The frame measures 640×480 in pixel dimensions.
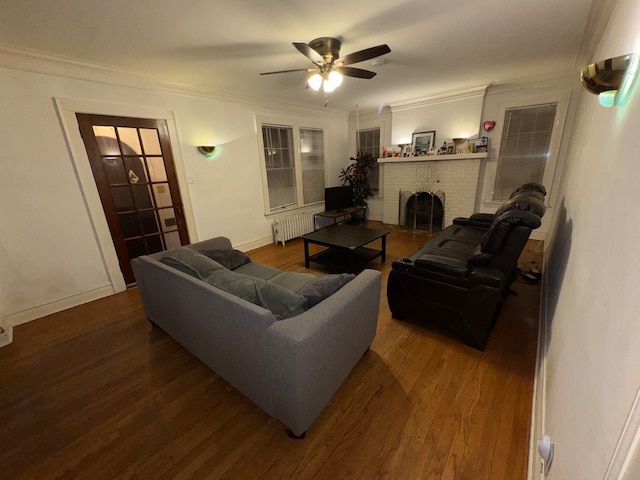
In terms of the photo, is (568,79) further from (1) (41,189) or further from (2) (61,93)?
(1) (41,189)

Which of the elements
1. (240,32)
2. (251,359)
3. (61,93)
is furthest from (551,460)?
(61,93)

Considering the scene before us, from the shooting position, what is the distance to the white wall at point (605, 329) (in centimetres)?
60

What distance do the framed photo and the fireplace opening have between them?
0.77m

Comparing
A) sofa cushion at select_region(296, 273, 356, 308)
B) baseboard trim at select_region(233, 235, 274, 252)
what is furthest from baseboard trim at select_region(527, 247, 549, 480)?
baseboard trim at select_region(233, 235, 274, 252)

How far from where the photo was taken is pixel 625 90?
1.01 metres

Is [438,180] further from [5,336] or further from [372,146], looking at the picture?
[5,336]

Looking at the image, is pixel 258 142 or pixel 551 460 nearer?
pixel 551 460

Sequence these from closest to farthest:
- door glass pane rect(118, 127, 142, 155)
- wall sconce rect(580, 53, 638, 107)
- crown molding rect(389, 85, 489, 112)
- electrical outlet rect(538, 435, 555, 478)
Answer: wall sconce rect(580, 53, 638, 107) → electrical outlet rect(538, 435, 555, 478) → door glass pane rect(118, 127, 142, 155) → crown molding rect(389, 85, 489, 112)

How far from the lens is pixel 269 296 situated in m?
1.41

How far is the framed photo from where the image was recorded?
4.54 m

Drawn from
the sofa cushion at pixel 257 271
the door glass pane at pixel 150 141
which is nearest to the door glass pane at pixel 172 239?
the door glass pane at pixel 150 141

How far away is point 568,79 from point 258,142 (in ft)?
14.5

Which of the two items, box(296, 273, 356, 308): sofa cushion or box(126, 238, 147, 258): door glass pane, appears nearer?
box(296, 273, 356, 308): sofa cushion

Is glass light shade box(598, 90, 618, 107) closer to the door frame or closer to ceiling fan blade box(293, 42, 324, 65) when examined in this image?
ceiling fan blade box(293, 42, 324, 65)
